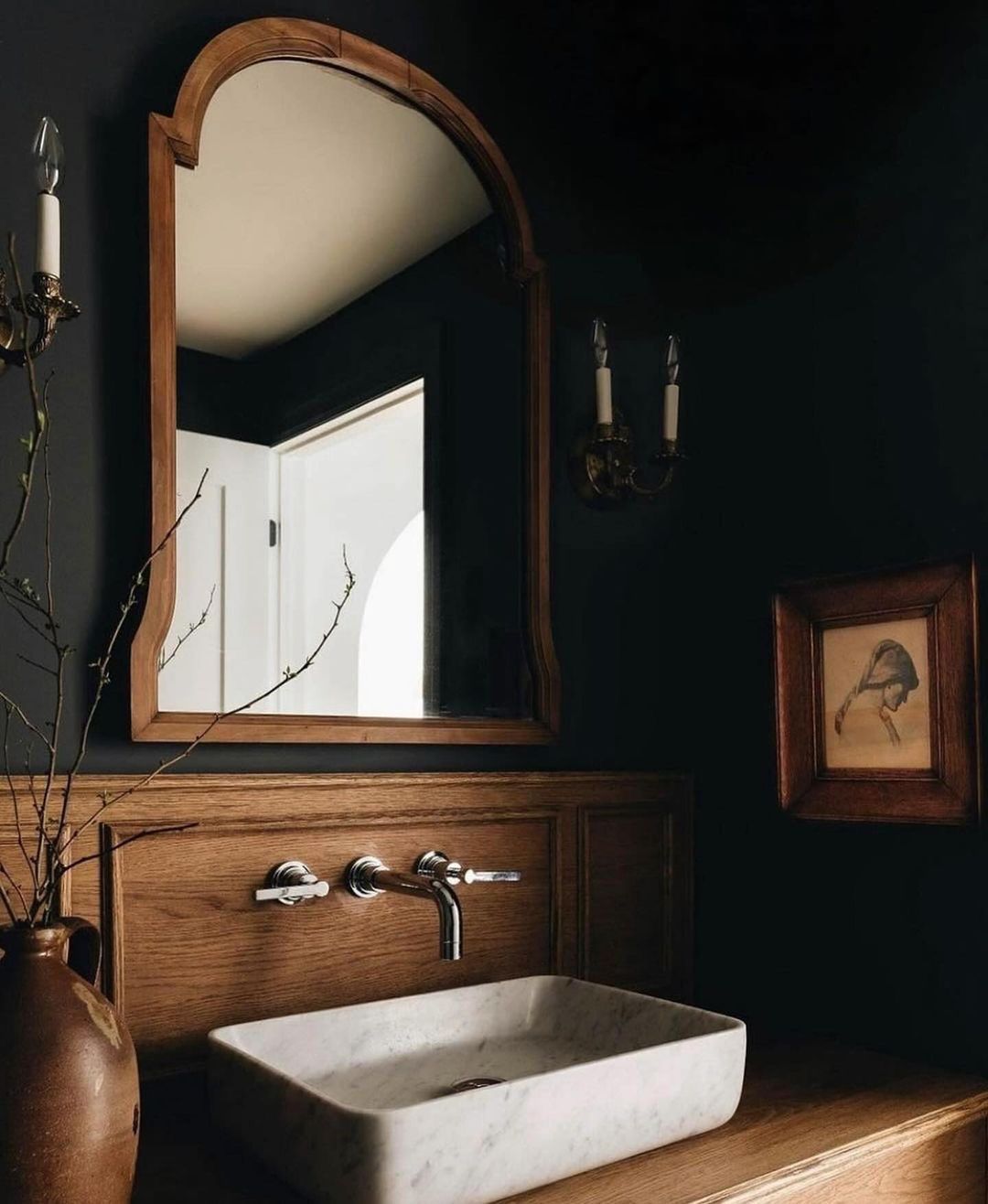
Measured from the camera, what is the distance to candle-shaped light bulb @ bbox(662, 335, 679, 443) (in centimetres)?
165

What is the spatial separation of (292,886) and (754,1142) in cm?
55

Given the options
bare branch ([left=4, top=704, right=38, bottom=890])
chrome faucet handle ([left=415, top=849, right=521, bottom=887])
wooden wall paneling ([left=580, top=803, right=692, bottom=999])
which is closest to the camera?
bare branch ([left=4, top=704, right=38, bottom=890])

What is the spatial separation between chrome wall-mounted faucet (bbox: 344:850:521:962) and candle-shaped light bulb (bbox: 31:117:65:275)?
73 centimetres

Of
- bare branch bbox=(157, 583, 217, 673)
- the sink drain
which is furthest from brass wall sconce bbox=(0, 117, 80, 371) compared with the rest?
the sink drain

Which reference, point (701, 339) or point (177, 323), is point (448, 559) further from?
point (701, 339)

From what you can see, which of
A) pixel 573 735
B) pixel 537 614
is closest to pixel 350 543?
pixel 537 614

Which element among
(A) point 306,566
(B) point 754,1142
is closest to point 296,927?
(A) point 306,566

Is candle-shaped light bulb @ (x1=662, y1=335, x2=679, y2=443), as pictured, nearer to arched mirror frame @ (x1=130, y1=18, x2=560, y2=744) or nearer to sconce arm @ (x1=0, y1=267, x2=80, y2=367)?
arched mirror frame @ (x1=130, y1=18, x2=560, y2=744)

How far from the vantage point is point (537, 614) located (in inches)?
61.5

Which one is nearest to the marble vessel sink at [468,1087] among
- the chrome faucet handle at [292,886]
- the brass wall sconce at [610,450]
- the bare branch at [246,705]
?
the chrome faucet handle at [292,886]

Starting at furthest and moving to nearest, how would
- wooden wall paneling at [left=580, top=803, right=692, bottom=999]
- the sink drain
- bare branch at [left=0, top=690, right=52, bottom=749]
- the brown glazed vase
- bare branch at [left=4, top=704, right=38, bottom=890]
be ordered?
wooden wall paneling at [left=580, top=803, right=692, bottom=999] → the sink drain → bare branch at [left=4, top=704, right=38, bottom=890] → bare branch at [left=0, top=690, right=52, bottom=749] → the brown glazed vase

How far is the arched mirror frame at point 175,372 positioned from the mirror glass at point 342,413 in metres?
0.02

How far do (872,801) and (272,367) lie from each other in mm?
917

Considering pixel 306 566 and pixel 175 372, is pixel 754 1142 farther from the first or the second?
pixel 175 372
